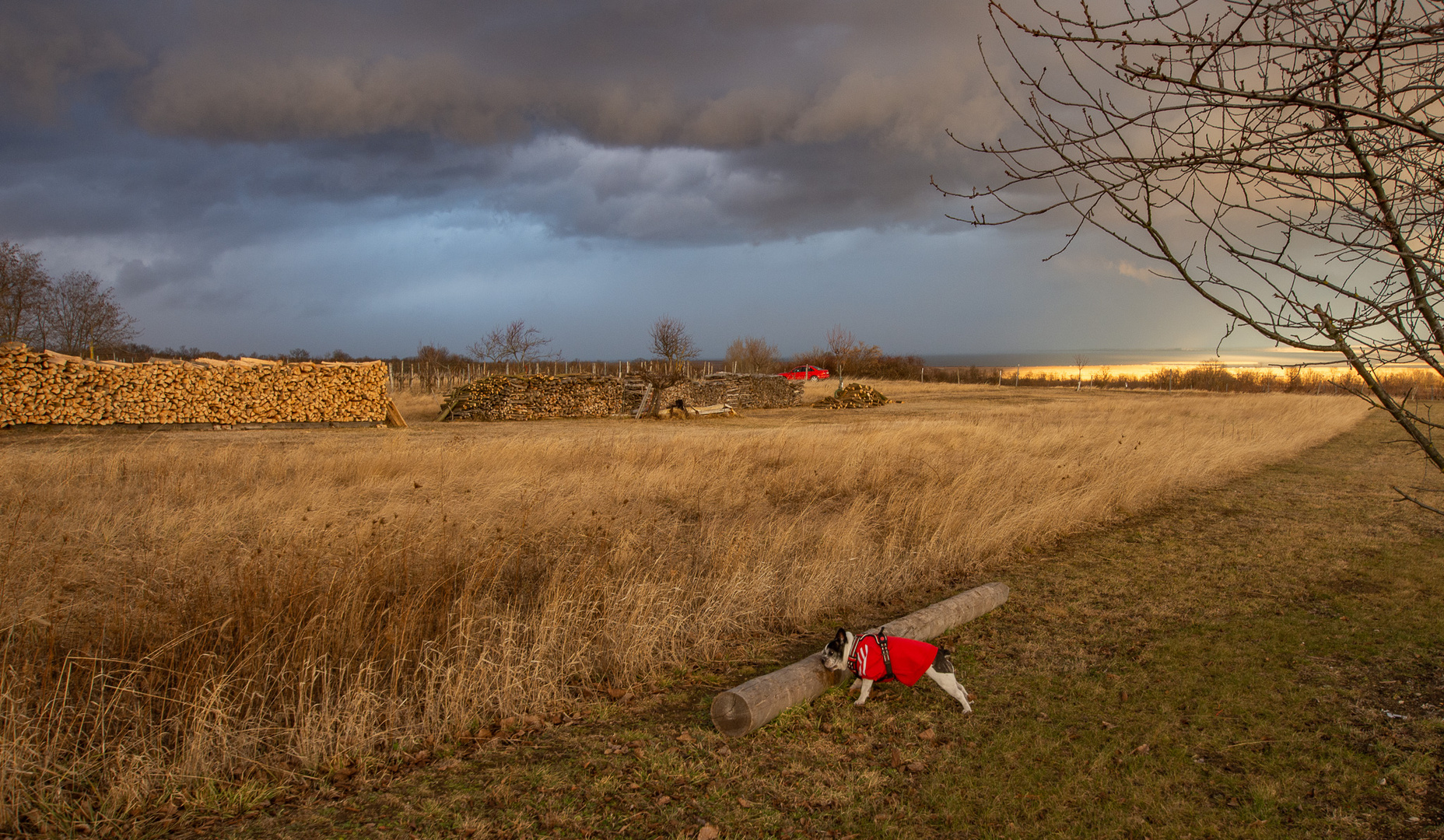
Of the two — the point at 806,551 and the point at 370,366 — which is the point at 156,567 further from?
the point at 370,366

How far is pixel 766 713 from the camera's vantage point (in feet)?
12.8

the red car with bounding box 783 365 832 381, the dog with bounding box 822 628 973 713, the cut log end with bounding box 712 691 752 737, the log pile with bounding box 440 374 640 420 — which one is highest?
the red car with bounding box 783 365 832 381

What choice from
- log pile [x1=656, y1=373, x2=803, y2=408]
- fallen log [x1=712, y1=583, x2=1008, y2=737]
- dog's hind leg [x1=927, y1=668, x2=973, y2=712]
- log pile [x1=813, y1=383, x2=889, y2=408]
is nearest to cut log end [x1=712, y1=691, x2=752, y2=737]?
fallen log [x1=712, y1=583, x2=1008, y2=737]

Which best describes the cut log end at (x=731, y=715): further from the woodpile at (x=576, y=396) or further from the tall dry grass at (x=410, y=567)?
the woodpile at (x=576, y=396)

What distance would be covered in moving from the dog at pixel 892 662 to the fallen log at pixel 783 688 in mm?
126

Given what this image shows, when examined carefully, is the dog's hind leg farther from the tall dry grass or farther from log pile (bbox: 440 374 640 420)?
log pile (bbox: 440 374 640 420)

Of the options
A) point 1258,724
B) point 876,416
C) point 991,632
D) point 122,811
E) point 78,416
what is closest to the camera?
point 122,811

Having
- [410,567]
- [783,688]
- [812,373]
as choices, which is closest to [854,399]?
[812,373]

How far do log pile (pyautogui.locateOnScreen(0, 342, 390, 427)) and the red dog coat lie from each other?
732 inches

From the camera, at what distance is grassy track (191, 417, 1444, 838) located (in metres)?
3.21

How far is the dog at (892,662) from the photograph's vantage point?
417 cm

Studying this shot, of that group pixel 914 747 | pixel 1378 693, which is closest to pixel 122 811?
pixel 914 747

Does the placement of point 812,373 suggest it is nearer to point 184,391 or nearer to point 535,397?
point 535,397

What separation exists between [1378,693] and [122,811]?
6844mm
